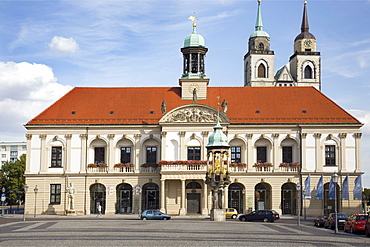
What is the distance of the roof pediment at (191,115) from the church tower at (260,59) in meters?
58.3

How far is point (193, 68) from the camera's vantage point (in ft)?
236

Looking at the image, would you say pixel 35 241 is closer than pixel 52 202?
Yes

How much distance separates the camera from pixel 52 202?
222 ft

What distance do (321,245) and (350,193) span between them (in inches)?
1580

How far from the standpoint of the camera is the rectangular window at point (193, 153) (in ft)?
219

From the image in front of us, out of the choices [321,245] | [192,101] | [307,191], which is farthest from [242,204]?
[321,245]

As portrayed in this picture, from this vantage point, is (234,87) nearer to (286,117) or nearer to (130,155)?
(286,117)

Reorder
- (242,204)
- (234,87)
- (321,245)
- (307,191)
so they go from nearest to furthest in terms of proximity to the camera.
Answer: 1. (321,245)
2. (307,191)
3. (242,204)
4. (234,87)

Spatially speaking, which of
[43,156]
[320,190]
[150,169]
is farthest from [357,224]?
[43,156]

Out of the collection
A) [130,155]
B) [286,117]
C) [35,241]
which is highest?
[286,117]

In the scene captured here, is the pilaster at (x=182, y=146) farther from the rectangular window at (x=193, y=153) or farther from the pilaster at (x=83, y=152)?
the pilaster at (x=83, y=152)

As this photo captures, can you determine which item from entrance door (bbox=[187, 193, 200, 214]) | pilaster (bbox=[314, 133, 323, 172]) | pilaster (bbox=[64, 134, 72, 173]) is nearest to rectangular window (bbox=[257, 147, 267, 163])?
pilaster (bbox=[314, 133, 323, 172])

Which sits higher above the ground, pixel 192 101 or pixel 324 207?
pixel 192 101

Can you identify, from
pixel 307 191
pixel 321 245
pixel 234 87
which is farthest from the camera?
pixel 234 87
